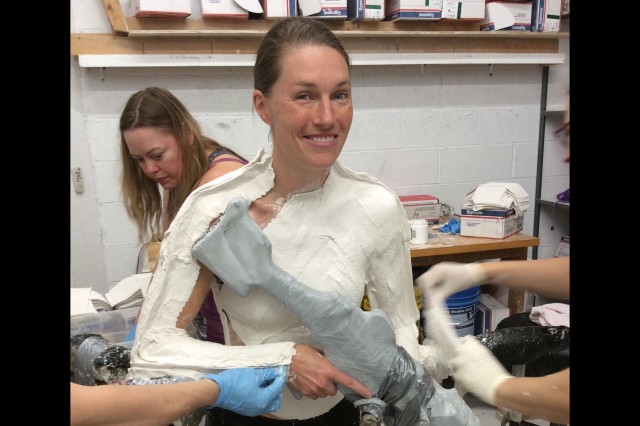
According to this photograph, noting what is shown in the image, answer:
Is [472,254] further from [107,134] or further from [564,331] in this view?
[107,134]

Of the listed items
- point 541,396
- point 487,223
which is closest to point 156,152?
point 541,396

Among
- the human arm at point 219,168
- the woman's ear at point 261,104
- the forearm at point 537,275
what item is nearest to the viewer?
the forearm at point 537,275

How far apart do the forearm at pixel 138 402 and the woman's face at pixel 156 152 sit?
92 centimetres

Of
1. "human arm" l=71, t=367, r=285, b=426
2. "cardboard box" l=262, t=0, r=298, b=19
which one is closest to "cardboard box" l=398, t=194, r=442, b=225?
"cardboard box" l=262, t=0, r=298, b=19

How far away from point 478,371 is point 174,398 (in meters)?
0.63

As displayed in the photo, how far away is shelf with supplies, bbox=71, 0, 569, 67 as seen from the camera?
2.53 m

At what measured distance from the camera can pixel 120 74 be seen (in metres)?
2.63

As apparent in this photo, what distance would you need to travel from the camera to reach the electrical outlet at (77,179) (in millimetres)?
2688

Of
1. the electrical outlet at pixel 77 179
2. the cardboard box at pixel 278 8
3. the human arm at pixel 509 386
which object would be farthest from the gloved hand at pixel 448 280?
the electrical outlet at pixel 77 179

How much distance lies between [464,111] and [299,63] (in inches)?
88.0

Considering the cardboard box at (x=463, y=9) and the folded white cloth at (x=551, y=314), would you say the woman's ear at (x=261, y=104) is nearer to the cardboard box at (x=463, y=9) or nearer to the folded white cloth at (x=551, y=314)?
the folded white cloth at (x=551, y=314)

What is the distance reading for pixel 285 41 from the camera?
1.17m
